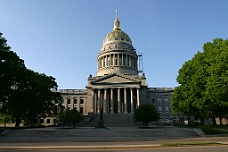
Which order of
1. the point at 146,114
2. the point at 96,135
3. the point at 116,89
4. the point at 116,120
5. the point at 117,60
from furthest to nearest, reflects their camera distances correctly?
1. the point at 117,60
2. the point at 116,89
3. the point at 116,120
4. the point at 146,114
5. the point at 96,135

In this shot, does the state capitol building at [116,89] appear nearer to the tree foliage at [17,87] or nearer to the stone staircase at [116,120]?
the stone staircase at [116,120]

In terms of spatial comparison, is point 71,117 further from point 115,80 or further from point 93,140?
point 115,80

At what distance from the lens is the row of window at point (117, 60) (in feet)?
311

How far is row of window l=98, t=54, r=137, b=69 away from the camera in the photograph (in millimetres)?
94812

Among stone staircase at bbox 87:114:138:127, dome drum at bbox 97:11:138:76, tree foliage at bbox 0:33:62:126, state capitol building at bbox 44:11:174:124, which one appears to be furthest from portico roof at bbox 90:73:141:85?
tree foliage at bbox 0:33:62:126

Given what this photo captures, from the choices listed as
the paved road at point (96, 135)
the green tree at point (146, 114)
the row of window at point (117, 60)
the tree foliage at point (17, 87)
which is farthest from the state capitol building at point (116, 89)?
the paved road at point (96, 135)

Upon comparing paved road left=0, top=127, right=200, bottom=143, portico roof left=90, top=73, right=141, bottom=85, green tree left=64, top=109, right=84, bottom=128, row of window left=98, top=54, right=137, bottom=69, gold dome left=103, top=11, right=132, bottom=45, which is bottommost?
paved road left=0, top=127, right=200, bottom=143

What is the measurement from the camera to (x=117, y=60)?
94875 mm

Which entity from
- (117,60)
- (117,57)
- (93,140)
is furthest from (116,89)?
(93,140)

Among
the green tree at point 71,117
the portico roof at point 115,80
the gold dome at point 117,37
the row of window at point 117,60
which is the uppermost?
the gold dome at point 117,37

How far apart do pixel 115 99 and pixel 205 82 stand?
46.7 meters

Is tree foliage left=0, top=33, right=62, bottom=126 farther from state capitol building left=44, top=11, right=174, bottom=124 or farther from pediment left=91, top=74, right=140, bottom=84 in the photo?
pediment left=91, top=74, right=140, bottom=84

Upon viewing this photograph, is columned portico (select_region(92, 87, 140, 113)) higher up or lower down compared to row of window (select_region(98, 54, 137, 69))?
lower down

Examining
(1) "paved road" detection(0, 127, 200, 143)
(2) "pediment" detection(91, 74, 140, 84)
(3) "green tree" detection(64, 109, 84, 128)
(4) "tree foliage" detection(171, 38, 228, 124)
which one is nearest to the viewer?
(1) "paved road" detection(0, 127, 200, 143)
